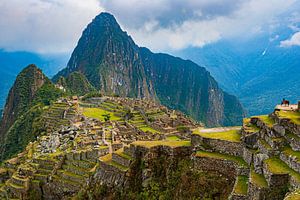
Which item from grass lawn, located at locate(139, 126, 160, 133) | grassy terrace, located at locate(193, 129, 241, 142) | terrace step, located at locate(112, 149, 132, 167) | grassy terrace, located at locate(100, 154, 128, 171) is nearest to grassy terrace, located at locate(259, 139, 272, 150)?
grassy terrace, located at locate(193, 129, 241, 142)

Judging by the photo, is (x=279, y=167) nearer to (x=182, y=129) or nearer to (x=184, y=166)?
(x=184, y=166)

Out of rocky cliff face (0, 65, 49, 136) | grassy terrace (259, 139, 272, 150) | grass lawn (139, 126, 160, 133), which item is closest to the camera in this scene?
grassy terrace (259, 139, 272, 150)

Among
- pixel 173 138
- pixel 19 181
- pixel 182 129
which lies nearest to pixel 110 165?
pixel 19 181

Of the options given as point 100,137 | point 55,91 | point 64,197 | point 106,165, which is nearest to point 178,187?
point 106,165

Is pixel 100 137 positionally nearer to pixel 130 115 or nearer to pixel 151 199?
pixel 151 199

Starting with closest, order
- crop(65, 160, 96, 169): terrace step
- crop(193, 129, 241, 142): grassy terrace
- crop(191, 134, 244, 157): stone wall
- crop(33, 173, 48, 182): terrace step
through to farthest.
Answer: crop(191, 134, 244, 157): stone wall → crop(193, 129, 241, 142): grassy terrace → crop(65, 160, 96, 169): terrace step → crop(33, 173, 48, 182): terrace step

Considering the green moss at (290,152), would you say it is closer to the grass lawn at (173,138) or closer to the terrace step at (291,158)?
the terrace step at (291,158)

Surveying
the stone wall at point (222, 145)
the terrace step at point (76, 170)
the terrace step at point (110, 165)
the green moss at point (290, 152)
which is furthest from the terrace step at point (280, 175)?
the terrace step at point (76, 170)

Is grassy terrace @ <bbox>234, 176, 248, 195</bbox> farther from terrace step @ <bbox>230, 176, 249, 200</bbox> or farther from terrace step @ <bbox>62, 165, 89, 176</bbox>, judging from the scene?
terrace step @ <bbox>62, 165, 89, 176</bbox>
